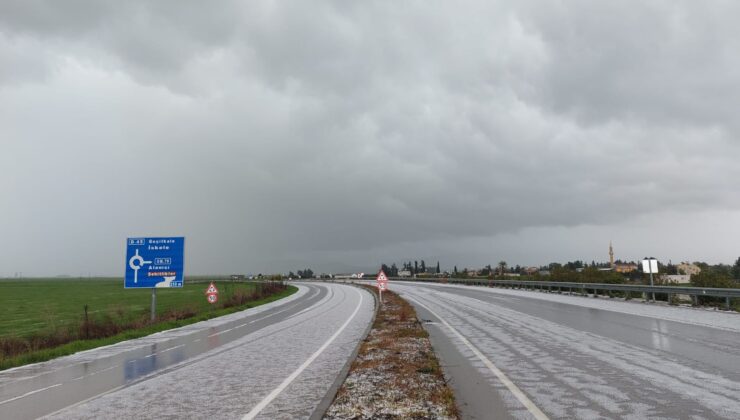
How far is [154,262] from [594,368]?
74.7ft

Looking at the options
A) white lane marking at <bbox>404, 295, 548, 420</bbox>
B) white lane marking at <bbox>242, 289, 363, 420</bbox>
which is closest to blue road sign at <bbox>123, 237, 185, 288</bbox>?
white lane marking at <bbox>242, 289, 363, 420</bbox>

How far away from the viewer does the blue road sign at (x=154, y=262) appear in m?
25.5

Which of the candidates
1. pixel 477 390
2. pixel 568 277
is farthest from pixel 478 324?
Answer: pixel 568 277

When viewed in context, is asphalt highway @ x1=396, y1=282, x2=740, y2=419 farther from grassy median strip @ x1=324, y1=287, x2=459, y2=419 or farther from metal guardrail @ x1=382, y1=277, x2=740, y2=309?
metal guardrail @ x1=382, y1=277, x2=740, y2=309

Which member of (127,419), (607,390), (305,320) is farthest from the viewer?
(305,320)

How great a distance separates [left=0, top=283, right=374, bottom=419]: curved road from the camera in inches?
287

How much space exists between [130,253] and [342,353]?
58.4 ft

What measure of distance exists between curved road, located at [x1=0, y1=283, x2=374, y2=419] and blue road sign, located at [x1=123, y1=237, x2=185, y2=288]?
30.2ft

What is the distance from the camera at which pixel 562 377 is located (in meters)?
8.54

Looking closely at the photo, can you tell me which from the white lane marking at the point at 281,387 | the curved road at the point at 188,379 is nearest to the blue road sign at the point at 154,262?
→ the curved road at the point at 188,379

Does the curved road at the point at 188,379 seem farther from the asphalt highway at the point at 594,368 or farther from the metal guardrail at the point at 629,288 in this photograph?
the metal guardrail at the point at 629,288

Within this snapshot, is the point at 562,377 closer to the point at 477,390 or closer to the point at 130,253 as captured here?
the point at 477,390

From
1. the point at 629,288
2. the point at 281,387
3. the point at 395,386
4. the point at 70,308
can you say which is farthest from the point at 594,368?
the point at 70,308

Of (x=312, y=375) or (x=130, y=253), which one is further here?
(x=130, y=253)
